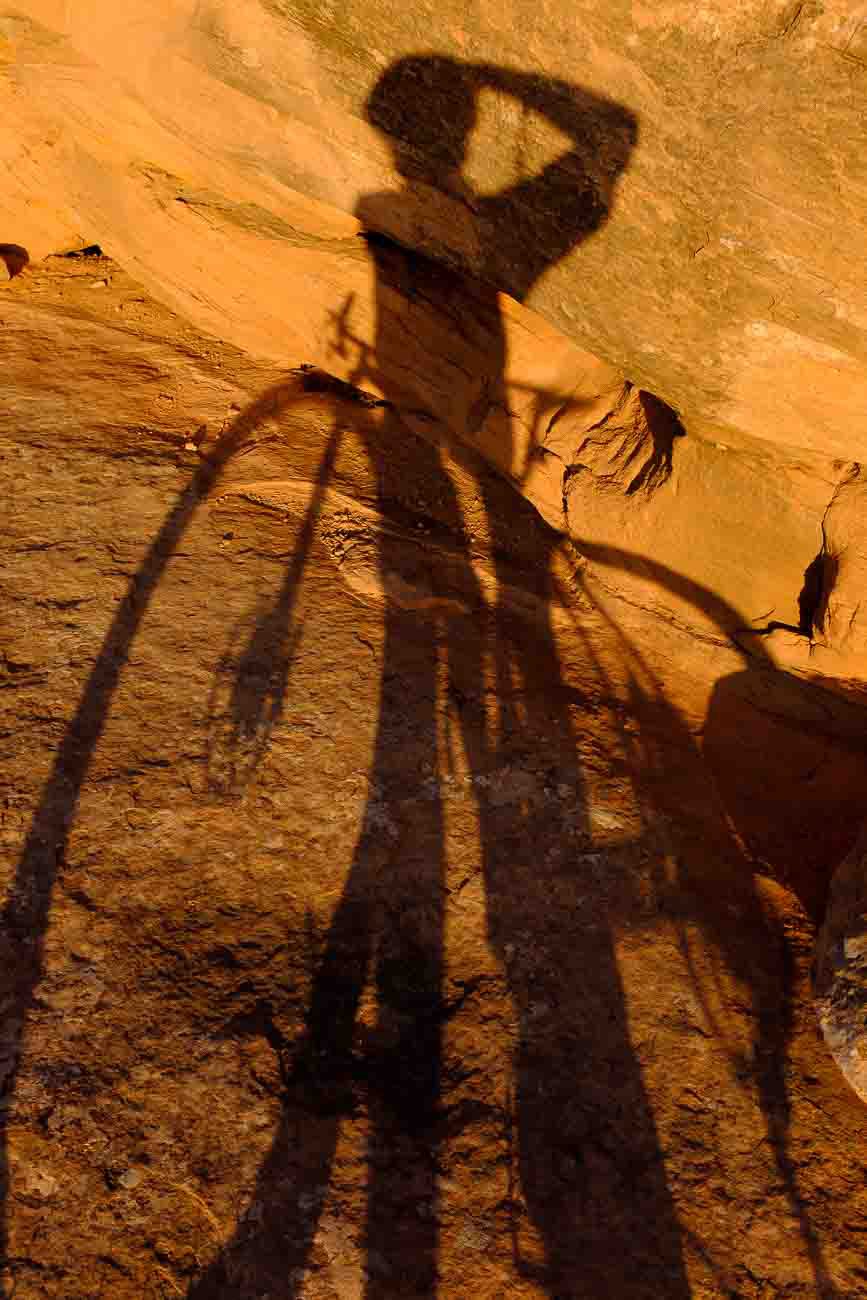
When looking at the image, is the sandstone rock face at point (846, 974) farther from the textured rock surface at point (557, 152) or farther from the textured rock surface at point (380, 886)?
the textured rock surface at point (557, 152)

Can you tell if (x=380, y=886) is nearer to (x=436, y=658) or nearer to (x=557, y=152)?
(x=436, y=658)

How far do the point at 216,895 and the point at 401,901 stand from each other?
2.05ft

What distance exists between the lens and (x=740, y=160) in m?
2.73

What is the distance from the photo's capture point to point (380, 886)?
325 cm

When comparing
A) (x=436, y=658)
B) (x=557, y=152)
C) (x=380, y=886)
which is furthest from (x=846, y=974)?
(x=557, y=152)

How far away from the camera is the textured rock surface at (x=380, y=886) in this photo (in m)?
2.58

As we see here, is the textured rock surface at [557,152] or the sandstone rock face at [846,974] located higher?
the textured rock surface at [557,152]

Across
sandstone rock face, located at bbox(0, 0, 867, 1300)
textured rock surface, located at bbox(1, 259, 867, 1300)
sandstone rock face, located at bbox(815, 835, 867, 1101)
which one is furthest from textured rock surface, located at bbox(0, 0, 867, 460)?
sandstone rock face, located at bbox(815, 835, 867, 1101)

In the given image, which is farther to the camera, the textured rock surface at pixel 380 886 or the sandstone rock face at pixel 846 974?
the sandstone rock face at pixel 846 974

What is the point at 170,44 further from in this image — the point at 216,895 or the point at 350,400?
the point at 216,895

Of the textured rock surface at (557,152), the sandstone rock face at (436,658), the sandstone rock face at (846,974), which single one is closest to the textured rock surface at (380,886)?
the sandstone rock face at (436,658)

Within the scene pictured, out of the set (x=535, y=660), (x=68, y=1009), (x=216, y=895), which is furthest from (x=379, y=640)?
(x=68, y=1009)

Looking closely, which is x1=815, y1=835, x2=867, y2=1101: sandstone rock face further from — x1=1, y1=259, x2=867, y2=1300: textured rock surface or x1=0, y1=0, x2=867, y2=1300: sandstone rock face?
x1=1, y1=259, x2=867, y2=1300: textured rock surface

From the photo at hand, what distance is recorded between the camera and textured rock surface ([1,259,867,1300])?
8.47 ft
